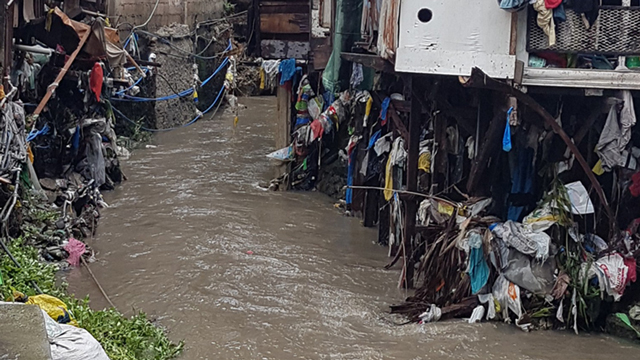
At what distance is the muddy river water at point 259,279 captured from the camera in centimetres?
863

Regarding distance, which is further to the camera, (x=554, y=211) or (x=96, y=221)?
(x=96, y=221)

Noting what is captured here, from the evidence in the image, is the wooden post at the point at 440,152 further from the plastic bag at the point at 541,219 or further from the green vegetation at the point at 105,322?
the green vegetation at the point at 105,322

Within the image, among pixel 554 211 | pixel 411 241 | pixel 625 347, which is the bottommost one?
pixel 625 347

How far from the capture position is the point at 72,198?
13.6 meters

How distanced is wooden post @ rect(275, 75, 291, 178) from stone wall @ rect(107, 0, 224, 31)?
7.69 m

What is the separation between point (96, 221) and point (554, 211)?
330 inches

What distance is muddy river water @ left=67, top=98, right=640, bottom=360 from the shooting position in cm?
863

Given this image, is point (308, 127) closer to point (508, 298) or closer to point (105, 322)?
point (508, 298)

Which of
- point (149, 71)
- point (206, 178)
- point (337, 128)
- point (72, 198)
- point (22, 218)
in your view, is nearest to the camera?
point (22, 218)

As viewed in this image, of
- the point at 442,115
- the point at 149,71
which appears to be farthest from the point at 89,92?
the point at 442,115

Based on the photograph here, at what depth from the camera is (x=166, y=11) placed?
81.0ft

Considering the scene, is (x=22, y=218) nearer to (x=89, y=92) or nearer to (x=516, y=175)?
(x=89, y=92)

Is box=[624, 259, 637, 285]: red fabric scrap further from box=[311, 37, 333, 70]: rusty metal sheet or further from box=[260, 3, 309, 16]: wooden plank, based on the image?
box=[260, 3, 309, 16]: wooden plank

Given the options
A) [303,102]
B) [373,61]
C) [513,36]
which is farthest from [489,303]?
[303,102]
